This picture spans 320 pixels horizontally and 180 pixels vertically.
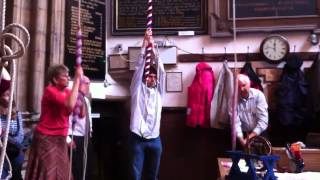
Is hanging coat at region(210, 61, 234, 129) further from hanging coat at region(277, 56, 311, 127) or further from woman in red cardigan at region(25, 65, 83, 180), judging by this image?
woman in red cardigan at region(25, 65, 83, 180)

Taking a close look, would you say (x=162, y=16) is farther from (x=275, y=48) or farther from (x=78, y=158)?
(x=78, y=158)

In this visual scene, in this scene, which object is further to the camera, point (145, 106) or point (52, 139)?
point (145, 106)

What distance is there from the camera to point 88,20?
4.24m

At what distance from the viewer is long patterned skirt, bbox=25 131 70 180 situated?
2.44m

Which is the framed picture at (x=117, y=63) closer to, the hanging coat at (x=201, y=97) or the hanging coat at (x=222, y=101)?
the hanging coat at (x=201, y=97)

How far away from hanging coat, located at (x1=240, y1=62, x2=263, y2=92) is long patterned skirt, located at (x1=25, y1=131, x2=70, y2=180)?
7.36 ft

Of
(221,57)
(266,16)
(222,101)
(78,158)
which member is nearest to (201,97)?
(222,101)

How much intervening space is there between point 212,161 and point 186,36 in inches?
51.2

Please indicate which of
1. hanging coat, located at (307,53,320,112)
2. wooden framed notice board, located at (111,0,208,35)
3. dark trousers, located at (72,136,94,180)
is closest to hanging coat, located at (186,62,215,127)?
wooden framed notice board, located at (111,0,208,35)

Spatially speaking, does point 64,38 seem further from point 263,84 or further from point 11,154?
point 263,84

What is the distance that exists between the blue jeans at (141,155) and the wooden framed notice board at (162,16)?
1.34m

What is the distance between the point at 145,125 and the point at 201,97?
828 millimetres

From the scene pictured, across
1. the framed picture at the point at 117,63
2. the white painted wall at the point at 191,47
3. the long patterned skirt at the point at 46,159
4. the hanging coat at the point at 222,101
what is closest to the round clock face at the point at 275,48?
the white painted wall at the point at 191,47

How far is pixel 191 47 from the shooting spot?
4.44m
